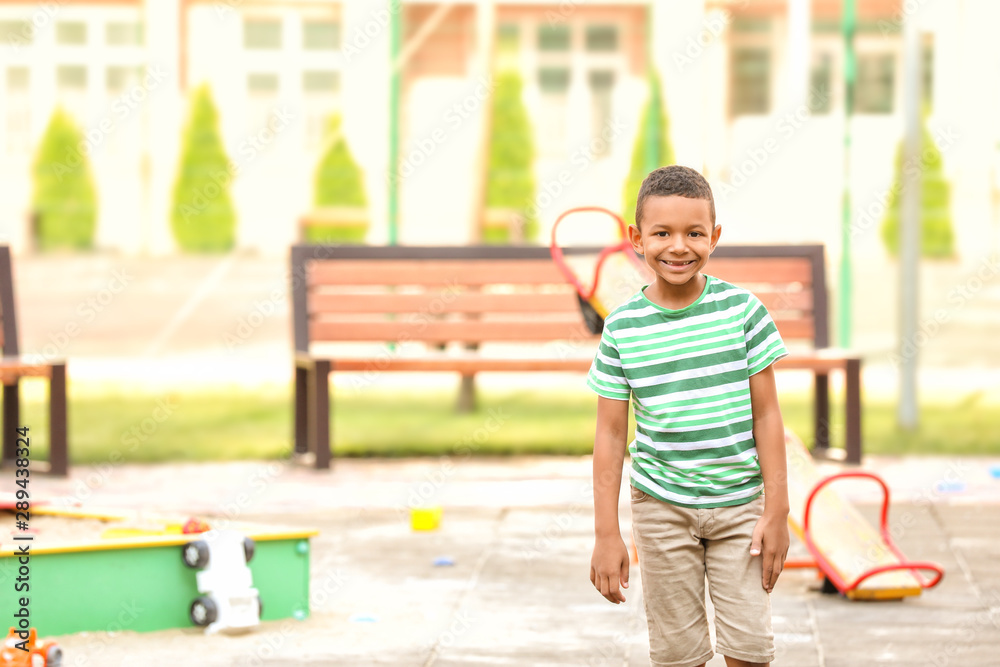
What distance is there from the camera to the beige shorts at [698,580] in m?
2.79

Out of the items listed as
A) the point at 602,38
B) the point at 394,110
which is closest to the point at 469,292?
the point at 394,110

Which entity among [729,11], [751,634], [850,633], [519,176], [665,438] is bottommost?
[850,633]

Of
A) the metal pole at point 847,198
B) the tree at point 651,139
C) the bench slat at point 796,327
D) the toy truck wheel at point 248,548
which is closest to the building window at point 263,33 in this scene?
the tree at point 651,139

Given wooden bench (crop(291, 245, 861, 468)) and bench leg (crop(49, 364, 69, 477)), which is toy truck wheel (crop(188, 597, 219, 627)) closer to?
bench leg (crop(49, 364, 69, 477))

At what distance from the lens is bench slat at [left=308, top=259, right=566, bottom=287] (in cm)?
789

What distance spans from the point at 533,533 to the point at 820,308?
287 centimetres

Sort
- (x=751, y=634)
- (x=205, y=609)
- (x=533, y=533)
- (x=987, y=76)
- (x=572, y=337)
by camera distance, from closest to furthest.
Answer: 1. (x=751, y=634)
2. (x=205, y=609)
3. (x=533, y=533)
4. (x=572, y=337)
5. (x=987, y=76)

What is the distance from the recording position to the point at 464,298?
7.96 m

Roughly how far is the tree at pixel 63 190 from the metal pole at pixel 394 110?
11.7ft

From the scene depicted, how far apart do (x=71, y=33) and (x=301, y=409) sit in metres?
6.24

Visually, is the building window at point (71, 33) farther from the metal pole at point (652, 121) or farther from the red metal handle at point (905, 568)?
the red metal handle at point (905, 568)

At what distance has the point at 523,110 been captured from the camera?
464 inches

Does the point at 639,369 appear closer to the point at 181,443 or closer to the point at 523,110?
the point at 181,443

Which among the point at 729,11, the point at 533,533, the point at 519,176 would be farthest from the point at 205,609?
the point at 729,11
